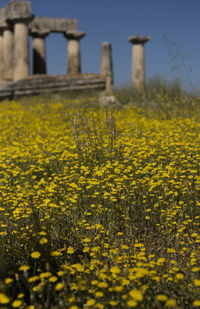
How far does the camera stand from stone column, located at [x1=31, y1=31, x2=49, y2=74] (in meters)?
23.6

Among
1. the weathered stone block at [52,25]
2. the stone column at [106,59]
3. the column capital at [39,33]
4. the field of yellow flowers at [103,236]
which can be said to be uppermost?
the weathered stone block at [52,25]

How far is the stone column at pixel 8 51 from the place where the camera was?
21.5 metres

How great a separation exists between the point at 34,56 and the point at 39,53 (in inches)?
19.0

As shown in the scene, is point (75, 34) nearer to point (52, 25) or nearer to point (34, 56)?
point (52, 25)

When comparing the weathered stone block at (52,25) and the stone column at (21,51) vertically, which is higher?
the weathered stone block at (52,25)

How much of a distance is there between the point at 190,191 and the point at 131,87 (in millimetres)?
11829

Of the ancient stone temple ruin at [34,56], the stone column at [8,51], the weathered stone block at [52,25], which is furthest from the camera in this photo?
the weathered stone block at [52,25]

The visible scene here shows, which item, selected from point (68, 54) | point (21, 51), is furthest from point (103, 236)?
point (68, 54)

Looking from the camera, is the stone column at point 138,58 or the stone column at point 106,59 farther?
the stone column at point 138,58

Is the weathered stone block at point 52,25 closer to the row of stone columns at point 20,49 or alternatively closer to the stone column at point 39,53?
the stone column at point 39,53

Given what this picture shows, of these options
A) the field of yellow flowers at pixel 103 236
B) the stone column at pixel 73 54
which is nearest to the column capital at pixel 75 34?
the stone column at pixel 73 54

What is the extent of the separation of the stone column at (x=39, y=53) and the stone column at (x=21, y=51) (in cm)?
392

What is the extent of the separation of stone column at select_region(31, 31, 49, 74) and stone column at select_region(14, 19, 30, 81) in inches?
154

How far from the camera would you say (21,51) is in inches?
776
